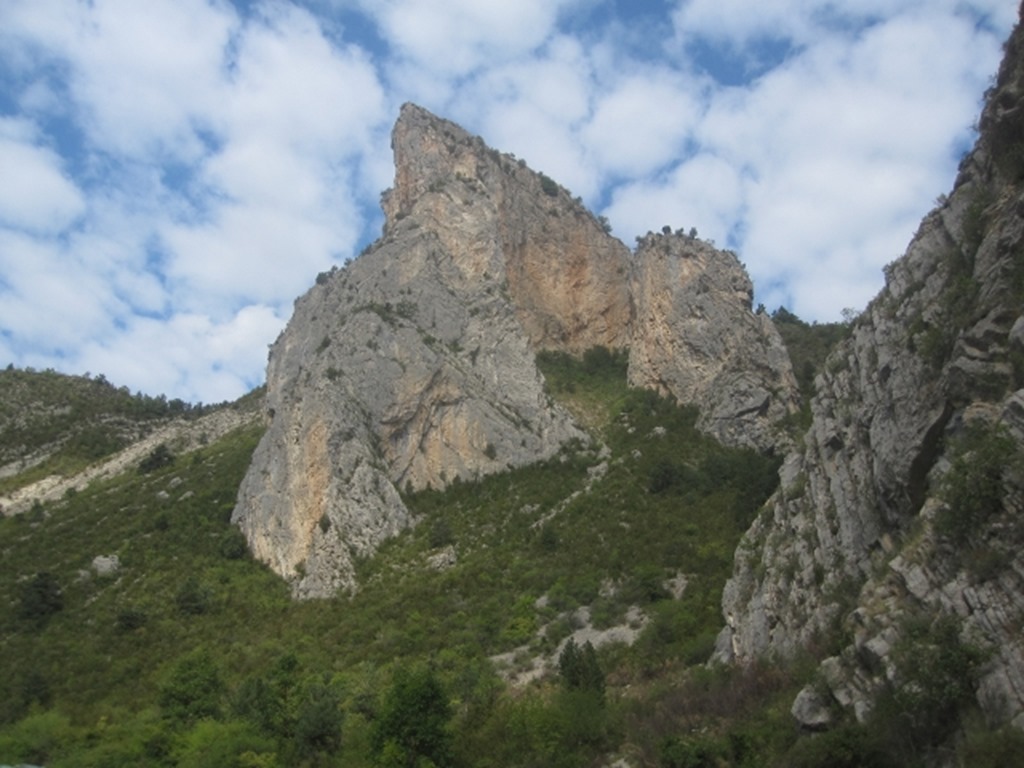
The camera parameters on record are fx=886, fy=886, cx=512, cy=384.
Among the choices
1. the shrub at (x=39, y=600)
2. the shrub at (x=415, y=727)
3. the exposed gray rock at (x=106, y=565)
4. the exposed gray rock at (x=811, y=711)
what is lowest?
the exposed gray rock at (x=811, y=711)

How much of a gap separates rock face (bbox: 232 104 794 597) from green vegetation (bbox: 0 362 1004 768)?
248 cm

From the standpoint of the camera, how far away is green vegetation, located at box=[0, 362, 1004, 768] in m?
28.1

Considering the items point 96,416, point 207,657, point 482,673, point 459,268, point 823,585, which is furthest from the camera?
point 96,416

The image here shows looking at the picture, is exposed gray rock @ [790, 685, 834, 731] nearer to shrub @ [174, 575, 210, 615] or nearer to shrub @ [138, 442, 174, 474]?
shrub @ [174, 575, 210, 615]

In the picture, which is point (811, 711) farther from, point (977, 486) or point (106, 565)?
point (106, 565)

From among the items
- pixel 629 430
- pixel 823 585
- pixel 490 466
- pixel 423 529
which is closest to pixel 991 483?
pixel 823 585

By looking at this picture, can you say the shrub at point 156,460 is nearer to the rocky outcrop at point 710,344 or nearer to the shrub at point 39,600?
the shrub at point 39,600

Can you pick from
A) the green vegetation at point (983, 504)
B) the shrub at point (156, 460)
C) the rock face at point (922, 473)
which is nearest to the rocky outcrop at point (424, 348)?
the shrub at point (156, 460)

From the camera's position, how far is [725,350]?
67438mm

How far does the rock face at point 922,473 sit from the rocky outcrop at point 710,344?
25.2m

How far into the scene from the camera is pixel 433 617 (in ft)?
145

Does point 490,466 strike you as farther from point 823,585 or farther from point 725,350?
point 823,585

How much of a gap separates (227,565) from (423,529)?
11810 mm

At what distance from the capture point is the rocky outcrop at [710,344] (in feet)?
201
